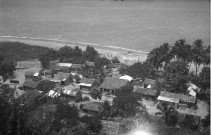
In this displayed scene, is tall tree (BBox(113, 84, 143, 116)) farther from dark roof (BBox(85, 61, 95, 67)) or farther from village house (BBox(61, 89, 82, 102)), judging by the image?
dark roof (BBox(85, 61, 95, 67))

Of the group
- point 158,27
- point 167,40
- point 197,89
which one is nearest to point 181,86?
point 197,89

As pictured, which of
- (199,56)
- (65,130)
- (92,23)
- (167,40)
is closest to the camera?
(65,130)

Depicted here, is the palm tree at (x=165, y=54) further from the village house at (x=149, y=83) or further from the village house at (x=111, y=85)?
the village house at (x=111, y=85)

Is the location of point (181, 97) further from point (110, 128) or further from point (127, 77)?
point (110, 128)

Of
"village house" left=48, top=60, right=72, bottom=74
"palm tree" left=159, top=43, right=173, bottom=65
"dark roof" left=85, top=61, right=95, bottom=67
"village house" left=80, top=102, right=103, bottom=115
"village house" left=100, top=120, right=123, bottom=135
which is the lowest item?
"village house" left=100, top=120, right=123, bottom=135

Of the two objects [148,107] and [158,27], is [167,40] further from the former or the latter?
[148,107]

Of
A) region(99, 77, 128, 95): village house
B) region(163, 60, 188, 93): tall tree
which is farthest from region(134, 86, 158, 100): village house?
region(99, 77, 128, 95): village house

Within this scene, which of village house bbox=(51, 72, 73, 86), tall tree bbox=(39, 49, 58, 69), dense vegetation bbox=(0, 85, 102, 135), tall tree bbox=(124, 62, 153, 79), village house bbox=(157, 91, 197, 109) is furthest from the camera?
tall tree bbox=(39, 49, 58, 69)
